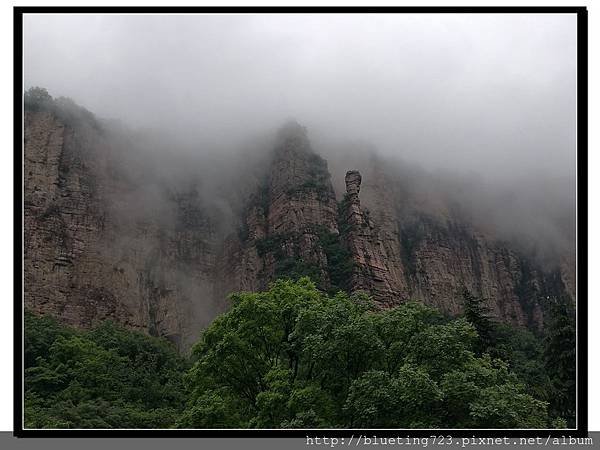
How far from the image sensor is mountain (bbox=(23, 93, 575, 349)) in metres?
64.6

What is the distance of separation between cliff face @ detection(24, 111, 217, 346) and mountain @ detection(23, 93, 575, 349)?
4.6 inches

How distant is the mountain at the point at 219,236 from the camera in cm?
6456

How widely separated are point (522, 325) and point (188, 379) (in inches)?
2258

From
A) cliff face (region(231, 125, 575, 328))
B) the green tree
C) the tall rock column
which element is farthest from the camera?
cliff face (region(231, 125, 575, 328))

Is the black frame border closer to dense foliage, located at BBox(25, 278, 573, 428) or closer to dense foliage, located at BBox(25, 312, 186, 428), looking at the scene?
dense foliage, located at BBox(25, 278, 573, 428)

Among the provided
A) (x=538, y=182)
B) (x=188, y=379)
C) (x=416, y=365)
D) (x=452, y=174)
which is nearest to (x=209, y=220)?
(x=452, y=174)

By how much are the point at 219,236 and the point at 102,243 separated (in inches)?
504

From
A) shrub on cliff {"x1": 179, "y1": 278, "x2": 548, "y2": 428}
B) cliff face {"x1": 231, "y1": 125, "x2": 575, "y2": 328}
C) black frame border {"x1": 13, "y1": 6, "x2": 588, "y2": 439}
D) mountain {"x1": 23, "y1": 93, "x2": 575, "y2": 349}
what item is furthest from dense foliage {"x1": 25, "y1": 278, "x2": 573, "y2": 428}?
cliff face {"x1": 231, "y1": 125, "x2": 575, "y2": 328}

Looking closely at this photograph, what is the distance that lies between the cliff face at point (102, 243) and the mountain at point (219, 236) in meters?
0.12

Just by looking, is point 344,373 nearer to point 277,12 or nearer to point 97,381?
point 277,12

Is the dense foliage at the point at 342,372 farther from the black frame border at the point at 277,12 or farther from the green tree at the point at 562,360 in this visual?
the green tree at the point at 562,360

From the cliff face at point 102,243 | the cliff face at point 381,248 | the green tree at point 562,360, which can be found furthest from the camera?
the cliff face at point 381,248

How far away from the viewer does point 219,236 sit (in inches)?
2886

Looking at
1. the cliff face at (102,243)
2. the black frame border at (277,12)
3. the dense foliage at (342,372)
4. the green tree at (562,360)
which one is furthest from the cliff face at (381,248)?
the black frame border at (277,12)
